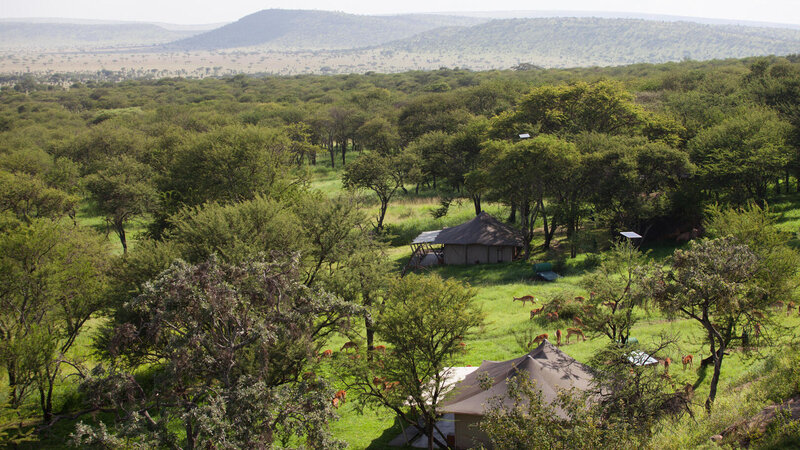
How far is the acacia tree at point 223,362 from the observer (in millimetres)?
10375

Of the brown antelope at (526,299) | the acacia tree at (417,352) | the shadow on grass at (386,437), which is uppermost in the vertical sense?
the acacia tree at (417,352)

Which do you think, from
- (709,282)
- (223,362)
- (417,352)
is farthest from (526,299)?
(223,362)

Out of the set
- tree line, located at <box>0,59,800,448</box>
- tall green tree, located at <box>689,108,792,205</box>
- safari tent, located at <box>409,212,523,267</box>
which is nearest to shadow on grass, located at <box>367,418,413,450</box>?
tree line, located at <box>0,59,800,448</box>

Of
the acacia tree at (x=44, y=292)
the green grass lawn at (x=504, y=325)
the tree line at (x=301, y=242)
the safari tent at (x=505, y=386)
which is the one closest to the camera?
the tree line at (x=301, y=242)

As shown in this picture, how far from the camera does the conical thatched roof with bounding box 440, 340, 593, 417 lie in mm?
16109

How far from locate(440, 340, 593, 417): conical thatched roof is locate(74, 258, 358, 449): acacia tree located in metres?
5.35

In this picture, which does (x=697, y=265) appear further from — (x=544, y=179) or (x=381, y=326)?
(x=544, y=179)

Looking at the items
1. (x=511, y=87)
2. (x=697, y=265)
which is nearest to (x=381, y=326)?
(x=697, y=265)

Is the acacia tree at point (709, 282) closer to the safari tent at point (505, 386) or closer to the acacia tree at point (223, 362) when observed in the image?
the safari tent at point (505, 386)

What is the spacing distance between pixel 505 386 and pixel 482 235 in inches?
870

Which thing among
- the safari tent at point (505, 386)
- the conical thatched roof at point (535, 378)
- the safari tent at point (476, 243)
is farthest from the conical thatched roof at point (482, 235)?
the safari tent at point (505, 386)

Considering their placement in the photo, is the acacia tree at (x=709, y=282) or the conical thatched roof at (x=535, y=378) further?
the conical thatched roof at (x=535, y=378)

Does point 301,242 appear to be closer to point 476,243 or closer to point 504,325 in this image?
point 504,325

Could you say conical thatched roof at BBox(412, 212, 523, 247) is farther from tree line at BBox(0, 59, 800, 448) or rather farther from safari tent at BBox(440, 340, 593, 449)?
safari tent at BBox(440, 340, 593, 449)
